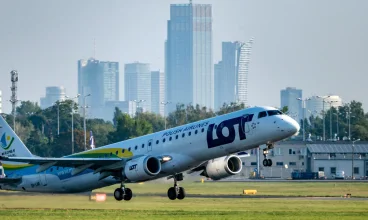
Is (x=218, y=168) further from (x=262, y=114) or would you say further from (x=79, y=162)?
(x=79, y=162)

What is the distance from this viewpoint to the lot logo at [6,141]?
85312mm

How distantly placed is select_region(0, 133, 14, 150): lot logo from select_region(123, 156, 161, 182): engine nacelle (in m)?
12.1

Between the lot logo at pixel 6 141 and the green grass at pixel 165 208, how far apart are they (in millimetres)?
3900

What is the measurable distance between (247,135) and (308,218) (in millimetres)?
7077

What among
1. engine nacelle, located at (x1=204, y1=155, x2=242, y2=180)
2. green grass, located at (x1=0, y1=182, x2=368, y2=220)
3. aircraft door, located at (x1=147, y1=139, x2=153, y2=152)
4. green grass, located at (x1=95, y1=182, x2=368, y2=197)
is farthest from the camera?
green grass, located at (x1=95, y1=182, x2=368, y2=197)

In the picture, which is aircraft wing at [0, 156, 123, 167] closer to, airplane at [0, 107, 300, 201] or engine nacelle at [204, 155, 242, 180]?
airplane at [0, 107, 300, 201]

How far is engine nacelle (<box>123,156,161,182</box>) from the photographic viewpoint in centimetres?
7669

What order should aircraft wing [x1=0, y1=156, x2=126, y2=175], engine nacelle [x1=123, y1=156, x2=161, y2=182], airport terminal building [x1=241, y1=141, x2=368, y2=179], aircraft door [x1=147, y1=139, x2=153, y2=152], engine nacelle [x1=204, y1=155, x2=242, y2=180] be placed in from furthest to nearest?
airport terminal building [x1=241, y1=141, x2=368, y2=179], engine nacelle [x1=204, y1=155, x2=242, y2=180], aircraft door [x1=147, y1=139, x2=153, y2=152], aircraft wing [x1=0, y1=156, x2=126, y2=175], engine nacelle [x1=123, y1=156, x2=161, y2=182]

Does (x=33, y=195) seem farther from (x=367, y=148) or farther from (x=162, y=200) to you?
(x=367, y=148)

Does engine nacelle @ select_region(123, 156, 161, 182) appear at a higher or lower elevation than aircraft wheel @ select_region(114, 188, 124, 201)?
higher

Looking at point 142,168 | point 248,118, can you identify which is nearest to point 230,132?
point 248,118

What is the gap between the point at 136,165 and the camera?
3039 inches

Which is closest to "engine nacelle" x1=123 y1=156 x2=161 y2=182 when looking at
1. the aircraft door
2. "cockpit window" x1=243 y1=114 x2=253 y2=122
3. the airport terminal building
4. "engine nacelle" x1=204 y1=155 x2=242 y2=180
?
the aircraft door

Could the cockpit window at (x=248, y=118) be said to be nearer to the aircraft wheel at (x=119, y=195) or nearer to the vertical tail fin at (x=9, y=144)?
the aircraft wheel at (x=119, y=195)
